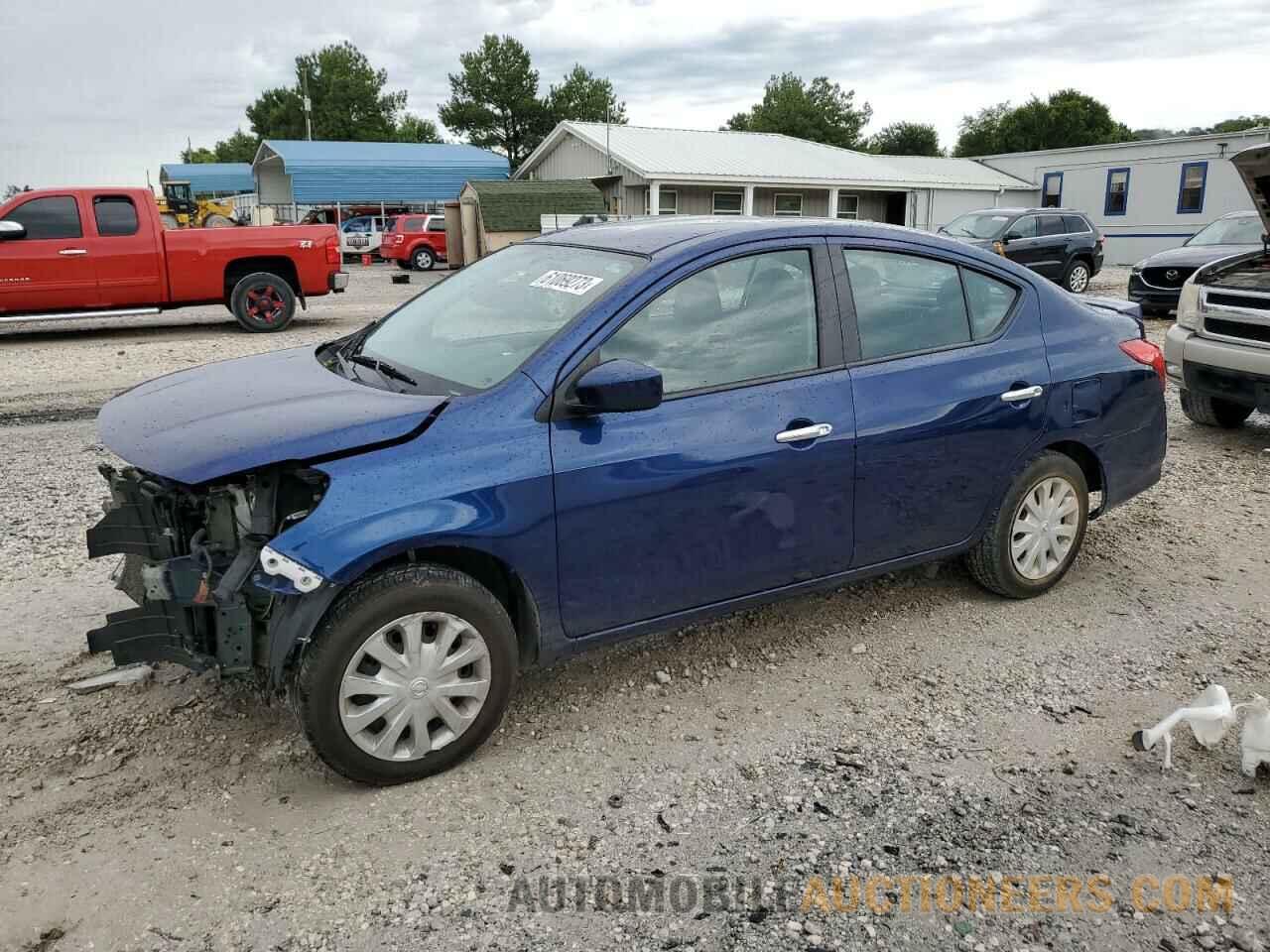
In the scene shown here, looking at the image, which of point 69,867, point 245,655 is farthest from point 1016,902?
point 69,867

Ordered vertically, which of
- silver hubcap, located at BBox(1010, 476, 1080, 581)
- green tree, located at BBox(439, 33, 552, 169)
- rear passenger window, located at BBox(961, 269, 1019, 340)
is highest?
green tree, located at BBox(439, 33, 552, 169)

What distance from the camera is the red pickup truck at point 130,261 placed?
13.0 m

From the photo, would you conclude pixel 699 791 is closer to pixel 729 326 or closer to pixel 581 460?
pixel 581 460

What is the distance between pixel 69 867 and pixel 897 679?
9.37 feet

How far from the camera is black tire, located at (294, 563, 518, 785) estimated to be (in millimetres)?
2963

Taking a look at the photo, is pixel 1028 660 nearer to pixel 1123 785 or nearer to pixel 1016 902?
pixel 1123 785

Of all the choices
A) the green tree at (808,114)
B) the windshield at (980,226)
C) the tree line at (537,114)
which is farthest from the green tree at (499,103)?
the windshield at (980,226)

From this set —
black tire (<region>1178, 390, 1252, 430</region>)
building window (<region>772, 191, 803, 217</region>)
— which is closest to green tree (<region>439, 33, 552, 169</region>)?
building window (<region>772, 191, 803, 217</region>)

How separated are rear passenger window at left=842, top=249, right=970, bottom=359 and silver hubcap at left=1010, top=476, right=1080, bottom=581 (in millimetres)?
823

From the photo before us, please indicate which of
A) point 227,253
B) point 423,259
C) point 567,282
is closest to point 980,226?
point 227,253

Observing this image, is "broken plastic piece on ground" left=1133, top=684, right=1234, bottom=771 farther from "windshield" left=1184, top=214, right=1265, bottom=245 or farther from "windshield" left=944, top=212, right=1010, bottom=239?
"windshield" left=944, top=212, right=1010, bottom=239

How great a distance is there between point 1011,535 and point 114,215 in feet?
41.9

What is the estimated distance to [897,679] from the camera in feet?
13.0

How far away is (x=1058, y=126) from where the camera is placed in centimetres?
7075
